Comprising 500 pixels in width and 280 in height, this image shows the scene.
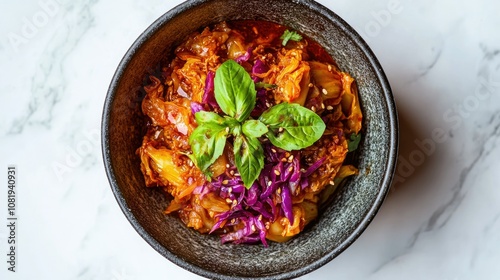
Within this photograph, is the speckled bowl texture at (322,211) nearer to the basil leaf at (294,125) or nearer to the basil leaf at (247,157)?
the basil leaf at (294,125)

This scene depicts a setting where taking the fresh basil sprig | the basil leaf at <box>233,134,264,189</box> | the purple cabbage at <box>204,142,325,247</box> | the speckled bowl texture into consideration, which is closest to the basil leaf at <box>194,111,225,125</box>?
the fresh basil sprig

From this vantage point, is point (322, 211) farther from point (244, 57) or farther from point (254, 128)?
point (244, 57)

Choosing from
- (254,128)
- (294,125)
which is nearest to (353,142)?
(294,125)

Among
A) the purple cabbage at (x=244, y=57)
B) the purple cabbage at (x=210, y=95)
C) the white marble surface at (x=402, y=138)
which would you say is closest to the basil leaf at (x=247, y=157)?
the purple cabbage at (x=210, y=95)

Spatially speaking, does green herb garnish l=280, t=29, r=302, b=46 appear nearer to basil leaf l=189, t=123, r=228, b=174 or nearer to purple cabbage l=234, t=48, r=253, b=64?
purple cabbage l=234, t=48, r=253, b=64

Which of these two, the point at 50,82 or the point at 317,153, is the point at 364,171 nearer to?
the point at 317,153

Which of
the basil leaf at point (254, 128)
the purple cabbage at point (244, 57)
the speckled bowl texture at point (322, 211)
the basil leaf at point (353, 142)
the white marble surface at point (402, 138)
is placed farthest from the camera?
the white marble surface at point (402, 138)
